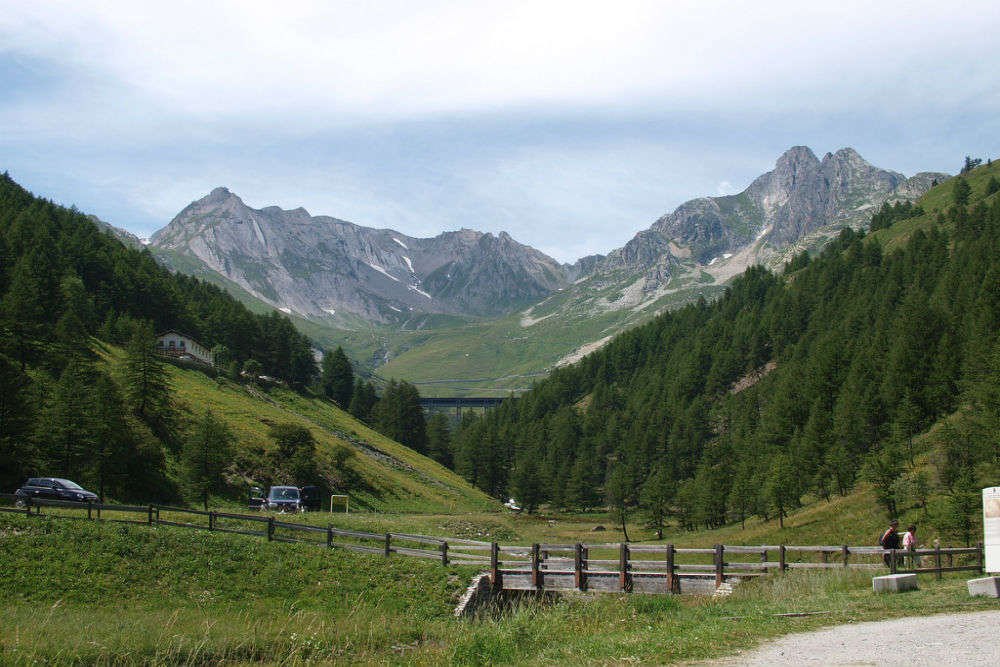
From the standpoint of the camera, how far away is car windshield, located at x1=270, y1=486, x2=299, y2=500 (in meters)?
62.7

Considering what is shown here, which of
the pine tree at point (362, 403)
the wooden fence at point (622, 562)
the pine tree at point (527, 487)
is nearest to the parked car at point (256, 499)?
the wooden fence at point (622, 562)

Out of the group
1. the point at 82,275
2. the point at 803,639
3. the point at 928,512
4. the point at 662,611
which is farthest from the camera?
the point at 82,275

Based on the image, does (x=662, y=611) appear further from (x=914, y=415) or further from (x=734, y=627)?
(x=914, y=415)

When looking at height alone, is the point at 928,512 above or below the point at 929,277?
below

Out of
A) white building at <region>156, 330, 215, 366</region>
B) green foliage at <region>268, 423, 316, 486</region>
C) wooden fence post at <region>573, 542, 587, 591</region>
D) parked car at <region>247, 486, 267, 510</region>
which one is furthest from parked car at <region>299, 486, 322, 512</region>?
white building at <region>156, 330, 215, 366</region>

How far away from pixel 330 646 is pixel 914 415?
252ft

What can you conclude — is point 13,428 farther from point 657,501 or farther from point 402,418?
point 402,418

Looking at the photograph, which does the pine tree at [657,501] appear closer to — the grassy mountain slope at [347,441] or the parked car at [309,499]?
the grassy mountain slope at [347,441]

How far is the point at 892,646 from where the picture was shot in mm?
12680

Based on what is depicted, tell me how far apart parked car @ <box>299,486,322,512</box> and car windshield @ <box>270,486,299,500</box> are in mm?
1654

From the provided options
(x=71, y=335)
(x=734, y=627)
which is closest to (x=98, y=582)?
(x=734, y=627)

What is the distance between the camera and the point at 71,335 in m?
82.9

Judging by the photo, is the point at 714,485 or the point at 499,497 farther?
the point at 499,497

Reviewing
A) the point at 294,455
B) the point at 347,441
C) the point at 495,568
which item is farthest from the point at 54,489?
the point at 347,441
